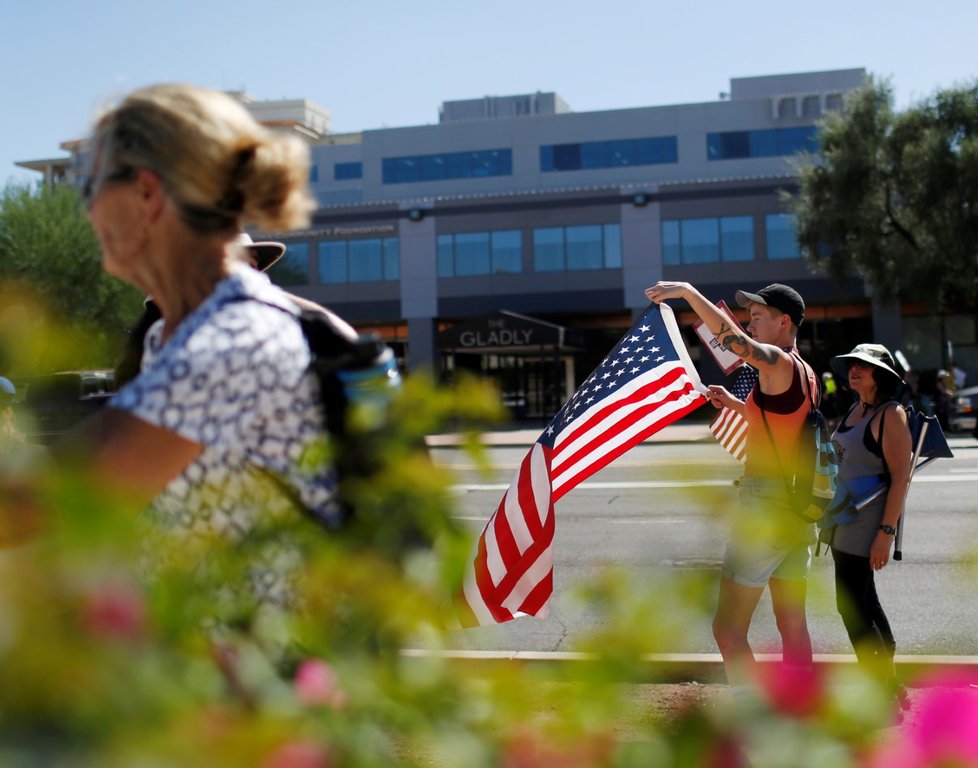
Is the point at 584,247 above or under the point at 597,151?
under

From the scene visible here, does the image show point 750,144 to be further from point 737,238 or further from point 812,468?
point 812,468

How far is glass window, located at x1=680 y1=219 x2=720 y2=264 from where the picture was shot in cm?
3828

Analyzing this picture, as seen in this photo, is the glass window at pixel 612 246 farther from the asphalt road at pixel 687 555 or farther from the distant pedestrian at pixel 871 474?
the distant pedestrian at pixel 871 474

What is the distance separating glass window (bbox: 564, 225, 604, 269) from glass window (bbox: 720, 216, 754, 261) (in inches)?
179

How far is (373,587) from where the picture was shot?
0.96 meters

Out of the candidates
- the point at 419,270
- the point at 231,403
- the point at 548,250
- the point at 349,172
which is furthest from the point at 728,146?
the point at 231,403

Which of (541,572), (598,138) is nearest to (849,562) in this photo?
(541,572)

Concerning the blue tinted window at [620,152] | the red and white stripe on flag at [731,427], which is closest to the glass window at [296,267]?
the blue tinted window at [620,152]

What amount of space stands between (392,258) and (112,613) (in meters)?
41.1

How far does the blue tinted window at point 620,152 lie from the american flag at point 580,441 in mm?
47804

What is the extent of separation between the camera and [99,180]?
1648 mm

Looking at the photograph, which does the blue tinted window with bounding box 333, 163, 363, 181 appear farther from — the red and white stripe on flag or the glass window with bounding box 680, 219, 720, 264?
the red and white stripe on flag

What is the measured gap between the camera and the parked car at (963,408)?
25609 mm

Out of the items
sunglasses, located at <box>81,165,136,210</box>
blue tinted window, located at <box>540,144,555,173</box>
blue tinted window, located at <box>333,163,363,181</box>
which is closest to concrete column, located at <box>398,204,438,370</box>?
blue tinted window, located at <box>540,144,555,173</box>
